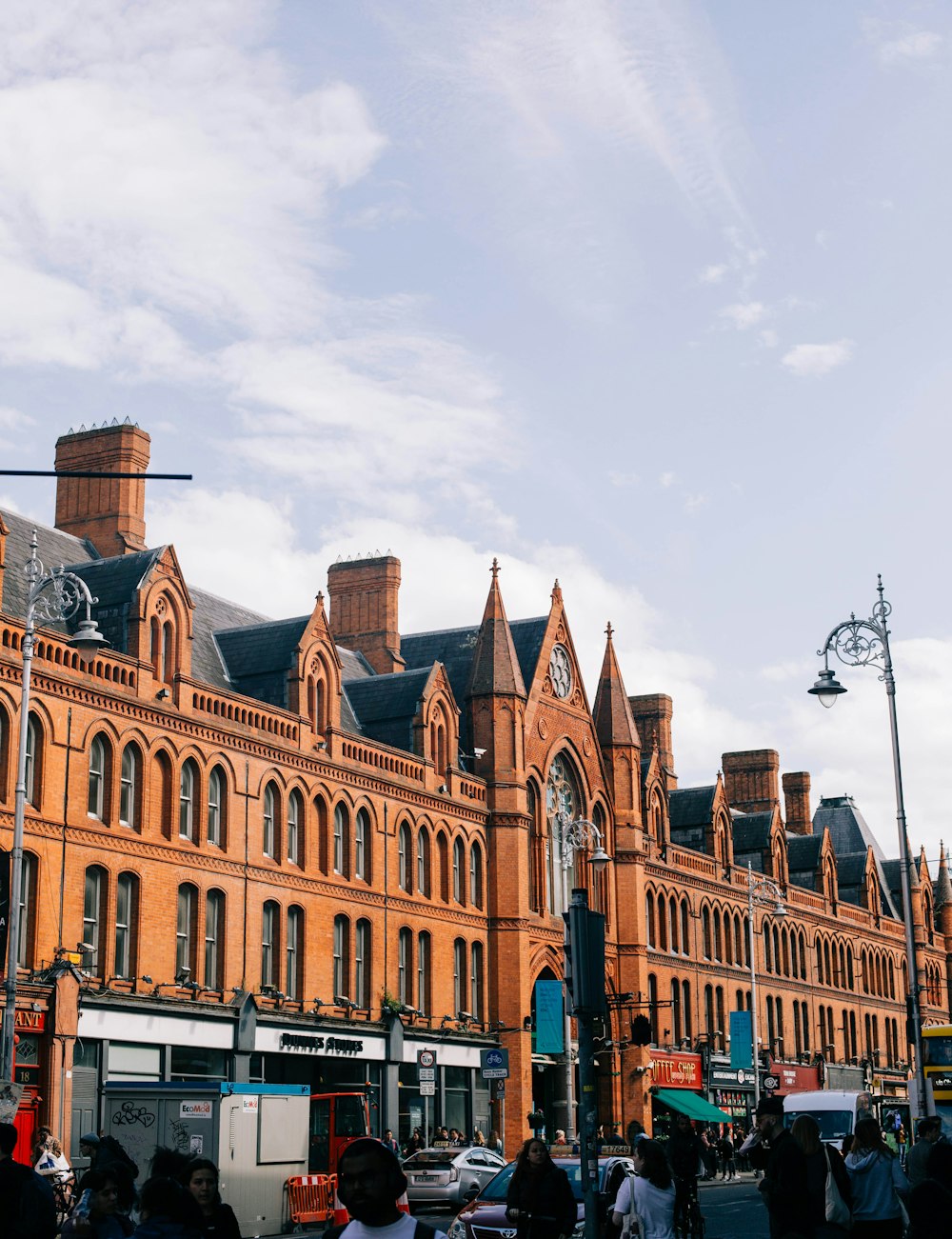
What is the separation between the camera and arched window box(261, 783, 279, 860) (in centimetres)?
4631

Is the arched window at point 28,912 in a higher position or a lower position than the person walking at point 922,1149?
higher

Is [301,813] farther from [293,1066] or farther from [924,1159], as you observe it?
[924,1159]

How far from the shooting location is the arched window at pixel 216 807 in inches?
1727

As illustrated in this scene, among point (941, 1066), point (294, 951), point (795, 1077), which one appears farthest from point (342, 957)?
point (795, 1077)

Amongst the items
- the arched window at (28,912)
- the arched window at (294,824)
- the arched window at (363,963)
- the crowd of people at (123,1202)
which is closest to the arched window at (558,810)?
the arched window at (363,963)

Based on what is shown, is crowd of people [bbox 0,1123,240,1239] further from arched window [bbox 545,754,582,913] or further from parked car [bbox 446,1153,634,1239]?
arched window [bbox 545,754,582,913]

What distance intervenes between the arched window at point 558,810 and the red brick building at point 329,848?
144mm

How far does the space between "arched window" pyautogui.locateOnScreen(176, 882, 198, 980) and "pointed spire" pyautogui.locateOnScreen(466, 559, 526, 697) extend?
1728 centimetres

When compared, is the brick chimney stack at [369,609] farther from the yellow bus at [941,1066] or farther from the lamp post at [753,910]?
the yellow bus at [941,1066]

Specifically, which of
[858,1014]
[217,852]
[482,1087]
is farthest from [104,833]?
[858,1014]

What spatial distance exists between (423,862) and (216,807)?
36.4 feet

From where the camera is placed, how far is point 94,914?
39.5m

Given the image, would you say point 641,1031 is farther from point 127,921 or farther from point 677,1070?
point 677,1070

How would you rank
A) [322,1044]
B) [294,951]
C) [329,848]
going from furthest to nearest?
1. [329,848]
2. [294,951]
3. [322,1044]
